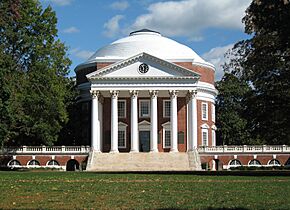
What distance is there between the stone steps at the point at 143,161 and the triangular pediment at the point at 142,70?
30.8 ft

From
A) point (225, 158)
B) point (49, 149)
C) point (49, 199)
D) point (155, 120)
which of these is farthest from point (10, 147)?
point (49, 199)

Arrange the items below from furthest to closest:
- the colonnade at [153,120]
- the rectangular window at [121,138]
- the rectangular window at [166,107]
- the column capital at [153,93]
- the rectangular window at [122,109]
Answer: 1. the rectangular window at [122,109]
2. the rectangular window at [166,107]
3. the rectangular window at [121,138]
4. the column capital at [153,93]
5. the colonnade at [153,120]

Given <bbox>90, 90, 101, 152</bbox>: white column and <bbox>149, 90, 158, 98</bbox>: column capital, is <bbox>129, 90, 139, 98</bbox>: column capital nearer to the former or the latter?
<bbox>149, 90, 158, 98</bbox>: column capital

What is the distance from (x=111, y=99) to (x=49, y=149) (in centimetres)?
946

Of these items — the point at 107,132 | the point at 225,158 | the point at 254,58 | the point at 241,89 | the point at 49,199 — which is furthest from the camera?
the point at 241,89

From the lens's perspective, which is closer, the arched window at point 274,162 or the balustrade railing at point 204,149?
the arched window at point 274,162

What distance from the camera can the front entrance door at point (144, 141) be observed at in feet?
232

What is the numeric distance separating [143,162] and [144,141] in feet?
34.1

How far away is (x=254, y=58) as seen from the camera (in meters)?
38.9

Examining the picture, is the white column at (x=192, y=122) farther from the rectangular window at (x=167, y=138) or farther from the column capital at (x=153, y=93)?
the rectangular window at (x=167, y=138)

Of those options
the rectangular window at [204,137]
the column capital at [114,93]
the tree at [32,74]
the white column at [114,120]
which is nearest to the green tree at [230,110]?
the rectangular window at [204,137]

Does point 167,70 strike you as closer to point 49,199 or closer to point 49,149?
point 49,149

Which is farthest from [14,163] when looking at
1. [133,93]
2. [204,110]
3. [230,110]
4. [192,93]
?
[230,110]

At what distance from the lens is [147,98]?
70.8m
